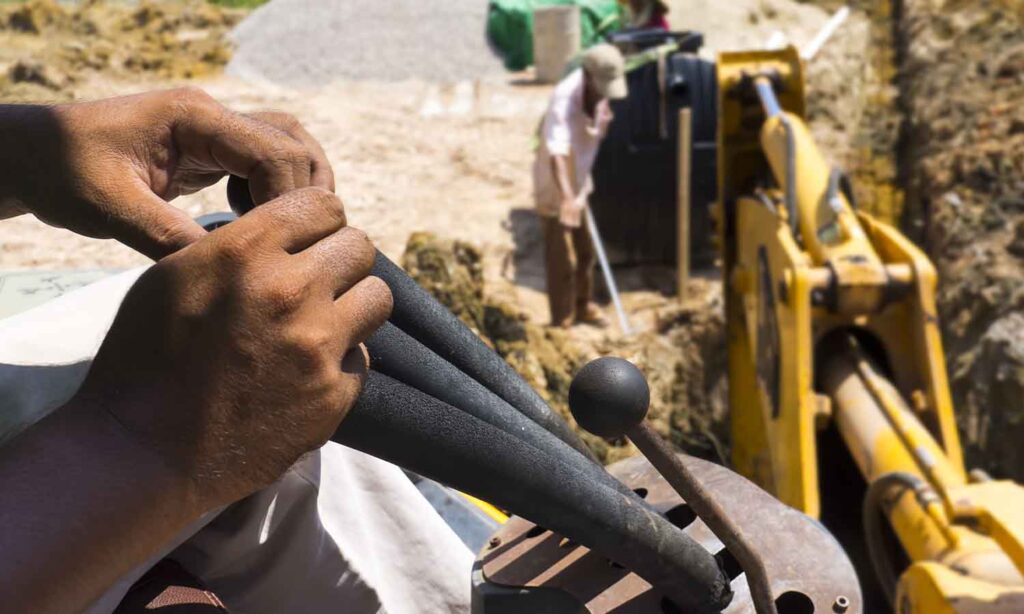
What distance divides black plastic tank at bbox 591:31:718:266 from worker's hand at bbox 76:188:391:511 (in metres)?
6.26

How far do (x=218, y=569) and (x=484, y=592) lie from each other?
1.55ft

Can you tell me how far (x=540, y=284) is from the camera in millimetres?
7168

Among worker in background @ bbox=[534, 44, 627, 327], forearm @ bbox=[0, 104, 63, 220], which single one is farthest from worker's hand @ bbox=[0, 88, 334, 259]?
worker in background @ bbox=[534, 44, 627, 327]

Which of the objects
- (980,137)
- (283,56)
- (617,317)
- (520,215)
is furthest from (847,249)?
(283,56)

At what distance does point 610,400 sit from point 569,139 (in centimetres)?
530

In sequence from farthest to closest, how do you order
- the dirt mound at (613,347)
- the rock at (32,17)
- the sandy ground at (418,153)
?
the rock at (32,17) < the sandy ground at (418,153) < the dirt mound at (613,347)

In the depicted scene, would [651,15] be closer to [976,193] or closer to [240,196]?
[976,193]

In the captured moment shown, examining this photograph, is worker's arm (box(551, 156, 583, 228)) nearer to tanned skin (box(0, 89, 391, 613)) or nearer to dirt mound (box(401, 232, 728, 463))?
dirt mound (box(401, 232, 728, 463))

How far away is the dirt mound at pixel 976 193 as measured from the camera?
513 cm

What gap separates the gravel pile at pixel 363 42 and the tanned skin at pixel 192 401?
9.73 meters

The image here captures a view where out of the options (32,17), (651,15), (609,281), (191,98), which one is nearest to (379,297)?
(191,98)

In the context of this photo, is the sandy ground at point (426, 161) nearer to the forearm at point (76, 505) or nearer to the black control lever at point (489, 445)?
the black control lever at point (489, 445)

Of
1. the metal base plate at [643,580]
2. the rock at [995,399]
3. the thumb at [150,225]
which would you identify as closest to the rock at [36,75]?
the rock at [995,399]

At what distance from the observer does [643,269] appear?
24.8ft
